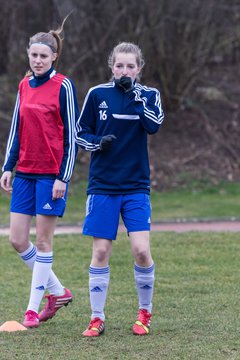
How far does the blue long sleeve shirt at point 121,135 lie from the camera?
19.8 ft

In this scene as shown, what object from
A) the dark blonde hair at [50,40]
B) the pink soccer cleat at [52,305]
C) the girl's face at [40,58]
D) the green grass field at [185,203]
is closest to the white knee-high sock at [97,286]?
the pink soccer cleat at [52,305]

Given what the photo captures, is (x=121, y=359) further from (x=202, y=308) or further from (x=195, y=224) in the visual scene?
(x=195, y=224)

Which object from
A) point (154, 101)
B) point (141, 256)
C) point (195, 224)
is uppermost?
point (154, 101)

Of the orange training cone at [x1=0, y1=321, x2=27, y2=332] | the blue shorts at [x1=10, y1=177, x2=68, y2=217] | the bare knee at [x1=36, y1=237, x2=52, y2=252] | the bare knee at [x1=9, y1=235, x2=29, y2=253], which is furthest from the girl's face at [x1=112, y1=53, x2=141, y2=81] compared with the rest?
the orange training cone at [x1=0, y1=321, x2=27, y2=332]

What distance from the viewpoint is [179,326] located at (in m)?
6.27

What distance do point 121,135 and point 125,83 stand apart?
363mm

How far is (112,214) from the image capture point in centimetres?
604

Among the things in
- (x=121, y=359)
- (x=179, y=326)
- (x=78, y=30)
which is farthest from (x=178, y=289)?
(x=78, y=30)

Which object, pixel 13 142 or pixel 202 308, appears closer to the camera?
pixel 13 142

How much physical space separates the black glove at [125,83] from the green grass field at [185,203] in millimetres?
6645

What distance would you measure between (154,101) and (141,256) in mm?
1090

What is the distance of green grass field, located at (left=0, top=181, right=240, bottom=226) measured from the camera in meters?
13.3

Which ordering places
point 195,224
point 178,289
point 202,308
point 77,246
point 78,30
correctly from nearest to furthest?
point 202,308, point 178,289, point 77,246, point 195,224, point 78,30

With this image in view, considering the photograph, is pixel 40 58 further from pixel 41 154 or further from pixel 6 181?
pixel 6 181
